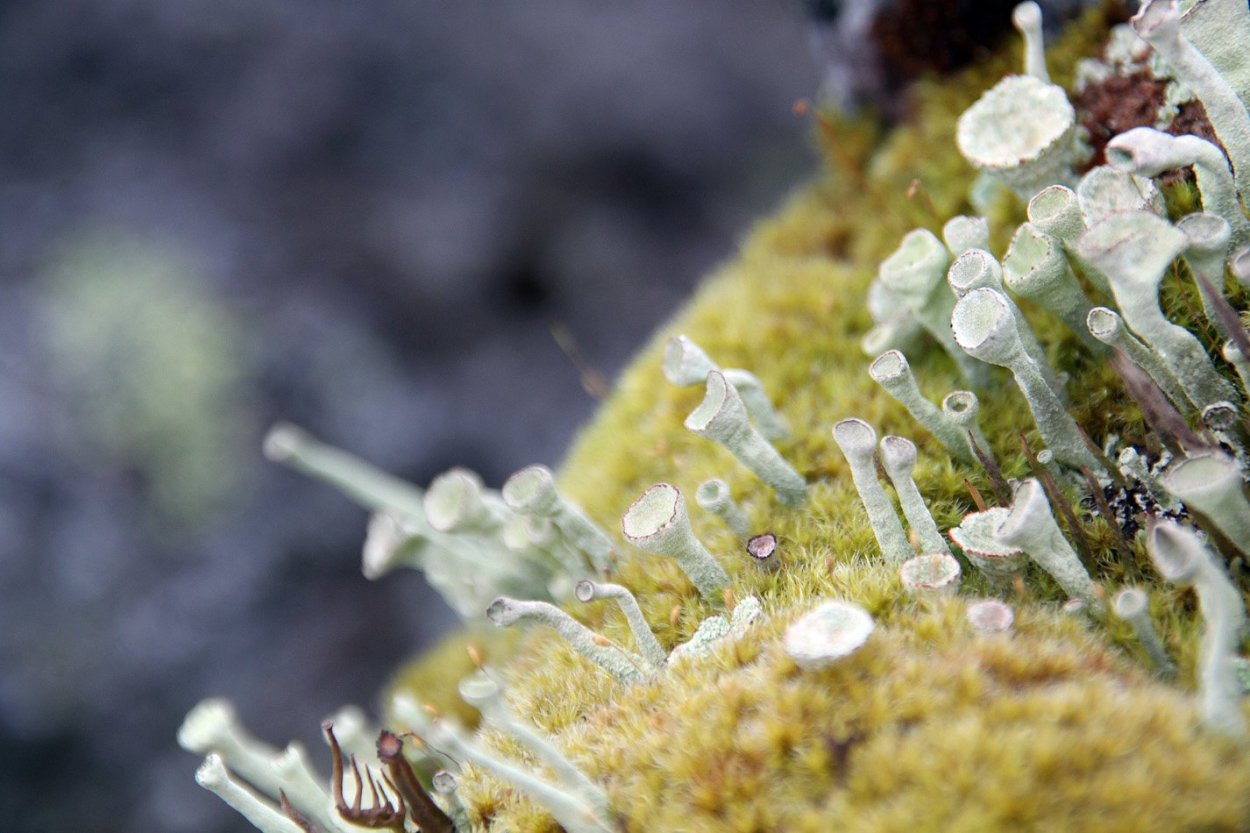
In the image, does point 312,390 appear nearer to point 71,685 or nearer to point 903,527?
point 71,685

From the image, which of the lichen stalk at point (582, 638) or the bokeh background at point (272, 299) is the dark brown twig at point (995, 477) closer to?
the lichen stalk at point (582, 638)

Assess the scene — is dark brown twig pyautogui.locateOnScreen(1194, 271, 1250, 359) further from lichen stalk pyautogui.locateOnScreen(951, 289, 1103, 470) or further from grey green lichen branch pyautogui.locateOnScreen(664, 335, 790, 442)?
grey green lichen branch pyautogui.locateOnScreen(664, 335, 790, 442)

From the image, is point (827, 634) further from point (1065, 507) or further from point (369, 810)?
point (369, 810)

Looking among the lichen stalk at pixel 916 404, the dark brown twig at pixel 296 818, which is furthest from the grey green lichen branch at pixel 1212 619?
the dark brown twig at pixel 296 818

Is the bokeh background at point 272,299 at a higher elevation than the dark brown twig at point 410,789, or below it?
higher

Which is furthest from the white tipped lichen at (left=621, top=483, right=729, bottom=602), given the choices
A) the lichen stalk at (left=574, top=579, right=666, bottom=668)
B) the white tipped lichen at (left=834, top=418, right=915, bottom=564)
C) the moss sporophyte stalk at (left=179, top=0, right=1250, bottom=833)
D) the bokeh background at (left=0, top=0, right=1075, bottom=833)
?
the bokeh background at (left=0, top=0, right=1075, bottom=833)

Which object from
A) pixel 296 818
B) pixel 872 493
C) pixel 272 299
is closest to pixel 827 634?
pixel 872 493
